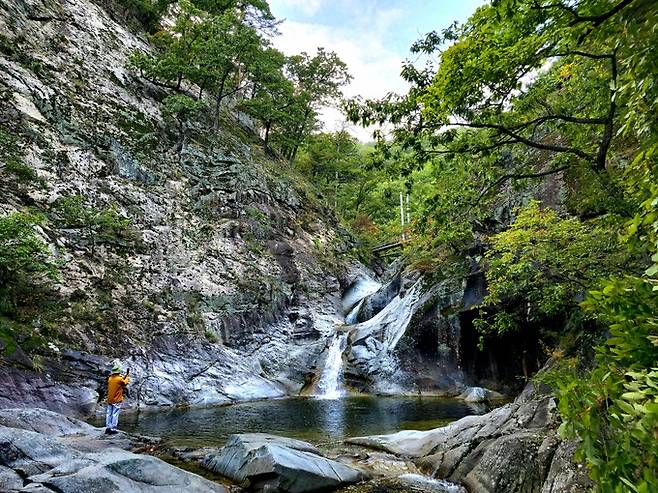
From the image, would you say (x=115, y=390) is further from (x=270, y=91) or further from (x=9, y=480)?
(x=270, y=91)

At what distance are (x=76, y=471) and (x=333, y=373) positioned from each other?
1587 cm

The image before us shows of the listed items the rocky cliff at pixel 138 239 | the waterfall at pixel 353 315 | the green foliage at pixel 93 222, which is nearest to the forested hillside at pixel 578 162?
the rocky cliff at pixel 138 239

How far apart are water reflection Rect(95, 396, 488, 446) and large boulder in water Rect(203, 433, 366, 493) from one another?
2.75 m

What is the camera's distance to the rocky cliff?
15023mm

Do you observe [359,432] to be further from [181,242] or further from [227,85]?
[227,85]

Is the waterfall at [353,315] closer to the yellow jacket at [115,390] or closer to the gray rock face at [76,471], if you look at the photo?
the yellow jacket at [115,390]

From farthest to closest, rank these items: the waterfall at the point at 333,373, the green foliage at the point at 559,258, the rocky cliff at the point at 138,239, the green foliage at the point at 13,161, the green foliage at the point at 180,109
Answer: the green foliage at the point at 180,109 < the waterfall at the point at 333,373 < the green foliage at the point at 13,161 < the rocky cliff at the point at 138,239 < the green foliage at the point at 559,258

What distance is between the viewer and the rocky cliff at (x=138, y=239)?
15023mm

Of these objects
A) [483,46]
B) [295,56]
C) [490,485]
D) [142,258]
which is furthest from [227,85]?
[490,485]

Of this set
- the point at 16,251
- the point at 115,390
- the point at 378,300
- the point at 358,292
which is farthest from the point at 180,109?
the point at 115,390

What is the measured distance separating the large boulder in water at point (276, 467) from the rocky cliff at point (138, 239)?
7.21m

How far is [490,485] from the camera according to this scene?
Result: 6184 millimetres

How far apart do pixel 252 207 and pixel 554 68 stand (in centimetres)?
2053

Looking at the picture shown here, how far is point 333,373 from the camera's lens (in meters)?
20.6
